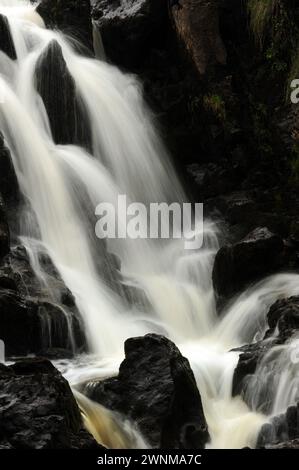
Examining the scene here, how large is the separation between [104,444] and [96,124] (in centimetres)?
725

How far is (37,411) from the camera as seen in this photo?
5191 millimetres

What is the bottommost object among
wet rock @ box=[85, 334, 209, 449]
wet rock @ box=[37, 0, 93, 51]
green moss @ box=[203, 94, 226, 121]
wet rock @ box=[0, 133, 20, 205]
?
wet rock @ box=[85, 334, 209, 449]

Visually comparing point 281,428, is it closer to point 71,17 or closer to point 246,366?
point 246,366

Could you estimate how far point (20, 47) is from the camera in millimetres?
12742

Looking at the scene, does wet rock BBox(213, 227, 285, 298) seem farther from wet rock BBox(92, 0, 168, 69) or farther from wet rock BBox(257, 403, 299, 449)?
wet rock BBox(92, 0, 168, 69)

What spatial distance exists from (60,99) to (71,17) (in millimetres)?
2944

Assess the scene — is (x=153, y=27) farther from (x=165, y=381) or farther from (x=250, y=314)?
(x=165, y=381)

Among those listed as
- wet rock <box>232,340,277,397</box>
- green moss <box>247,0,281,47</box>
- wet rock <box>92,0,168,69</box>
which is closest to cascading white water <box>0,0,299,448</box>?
wet rock <box>232,340,277,397</box>

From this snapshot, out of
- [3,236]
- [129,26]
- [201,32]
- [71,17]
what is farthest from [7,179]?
[71,17]

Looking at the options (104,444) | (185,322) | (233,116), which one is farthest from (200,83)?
(104,444)

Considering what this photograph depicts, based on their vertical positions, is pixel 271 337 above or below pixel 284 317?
below

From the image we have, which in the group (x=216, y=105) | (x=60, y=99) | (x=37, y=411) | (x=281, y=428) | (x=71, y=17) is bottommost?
(x=281, y=428)

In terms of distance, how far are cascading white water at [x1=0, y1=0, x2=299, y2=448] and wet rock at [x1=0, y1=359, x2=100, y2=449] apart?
123cm

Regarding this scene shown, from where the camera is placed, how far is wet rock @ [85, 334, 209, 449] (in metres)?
6.14
